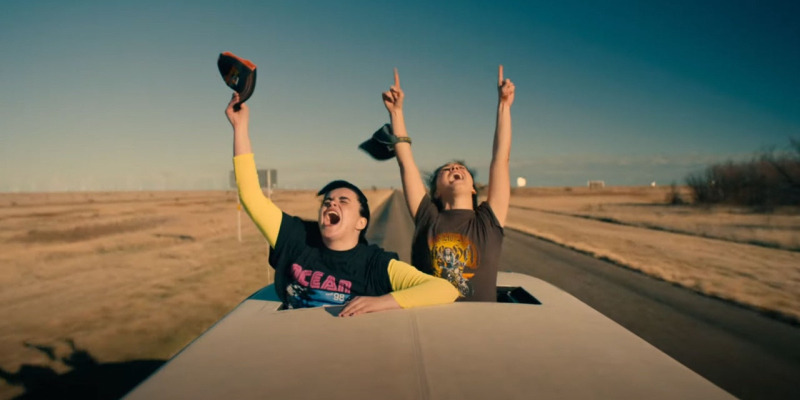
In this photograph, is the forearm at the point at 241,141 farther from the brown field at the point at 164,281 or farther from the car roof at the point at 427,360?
the brown field at the point at 164,281

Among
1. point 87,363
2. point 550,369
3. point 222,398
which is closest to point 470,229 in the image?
point 550,369

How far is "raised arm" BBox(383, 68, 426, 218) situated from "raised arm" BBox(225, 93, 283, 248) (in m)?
0.92

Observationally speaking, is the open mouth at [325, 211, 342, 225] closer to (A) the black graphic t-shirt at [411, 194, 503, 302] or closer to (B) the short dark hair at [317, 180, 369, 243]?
(B) the short dark hair at [317, 180, 369, 243]

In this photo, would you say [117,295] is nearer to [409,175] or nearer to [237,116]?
[237,116]

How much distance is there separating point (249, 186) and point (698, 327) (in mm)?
5958

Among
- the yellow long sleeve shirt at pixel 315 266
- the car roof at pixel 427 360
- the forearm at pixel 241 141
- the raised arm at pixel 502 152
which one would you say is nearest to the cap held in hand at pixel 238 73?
the forearm at pixel 241 141

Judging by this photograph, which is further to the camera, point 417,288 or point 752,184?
point 752,184

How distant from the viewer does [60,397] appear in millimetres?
4219

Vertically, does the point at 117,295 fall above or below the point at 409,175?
below

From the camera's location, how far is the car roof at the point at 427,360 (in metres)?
1.29

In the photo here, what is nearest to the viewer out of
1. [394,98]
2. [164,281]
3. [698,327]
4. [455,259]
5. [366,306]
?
[366,306]

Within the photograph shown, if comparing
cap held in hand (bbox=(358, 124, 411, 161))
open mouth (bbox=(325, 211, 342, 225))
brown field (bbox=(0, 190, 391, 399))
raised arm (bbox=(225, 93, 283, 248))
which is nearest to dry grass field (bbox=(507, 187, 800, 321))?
cap held in hand (bbox=(358, 124, 411, 161))

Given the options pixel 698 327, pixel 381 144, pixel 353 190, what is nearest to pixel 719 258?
pixel 698 327

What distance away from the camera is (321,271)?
262cm
